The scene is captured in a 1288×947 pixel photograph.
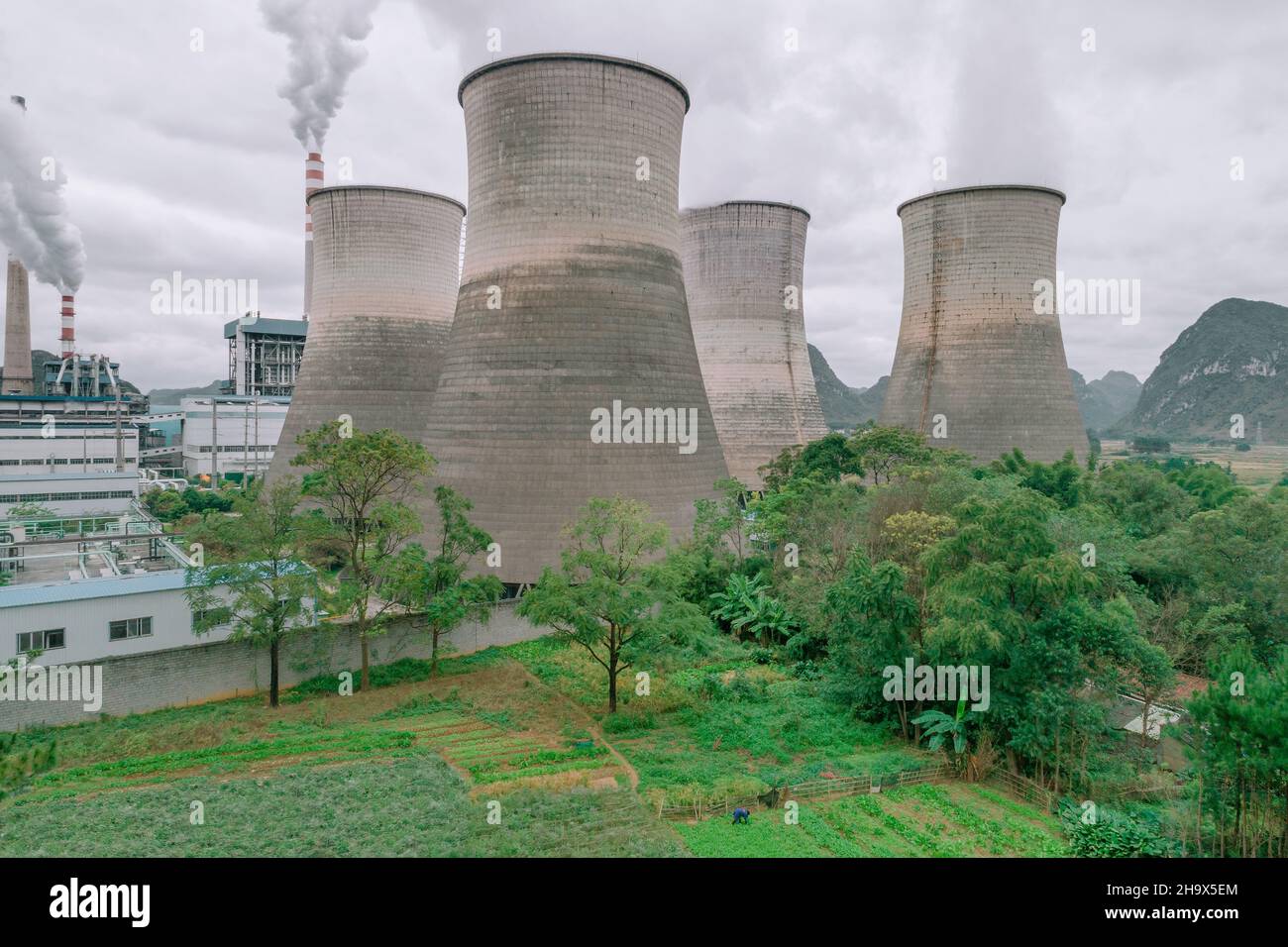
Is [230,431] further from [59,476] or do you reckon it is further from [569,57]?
[569,57]

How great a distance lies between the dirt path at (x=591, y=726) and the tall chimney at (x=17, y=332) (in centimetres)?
4445

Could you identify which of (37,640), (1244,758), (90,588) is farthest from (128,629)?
(1244,758)

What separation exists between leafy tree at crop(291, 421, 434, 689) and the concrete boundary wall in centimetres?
54

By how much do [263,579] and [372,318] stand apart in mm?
12673

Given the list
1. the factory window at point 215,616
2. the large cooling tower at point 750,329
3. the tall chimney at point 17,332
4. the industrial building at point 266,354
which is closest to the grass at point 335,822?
the factory window at point 215,616

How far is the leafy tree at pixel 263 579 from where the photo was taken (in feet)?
43.3

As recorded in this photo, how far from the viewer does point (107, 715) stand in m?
12.9

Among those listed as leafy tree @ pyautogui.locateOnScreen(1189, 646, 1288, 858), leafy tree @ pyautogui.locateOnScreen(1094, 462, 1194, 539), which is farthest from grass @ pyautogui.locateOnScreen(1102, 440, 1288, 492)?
leafy tree @ pyautogui.locateOnScreen(1189, 646, 1288, 858)

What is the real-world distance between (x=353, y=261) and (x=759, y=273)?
14491 millimetres

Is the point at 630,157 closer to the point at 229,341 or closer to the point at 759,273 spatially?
the point at 759,273

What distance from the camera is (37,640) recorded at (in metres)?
12.7

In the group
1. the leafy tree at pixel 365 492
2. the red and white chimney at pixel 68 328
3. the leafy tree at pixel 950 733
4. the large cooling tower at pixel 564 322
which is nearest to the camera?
the leafy tree at pixel 950 733

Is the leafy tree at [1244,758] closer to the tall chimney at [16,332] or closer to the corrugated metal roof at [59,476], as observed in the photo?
the corrugated metal roof at [59,476]

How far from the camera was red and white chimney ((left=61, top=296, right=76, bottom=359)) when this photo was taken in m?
43.7
